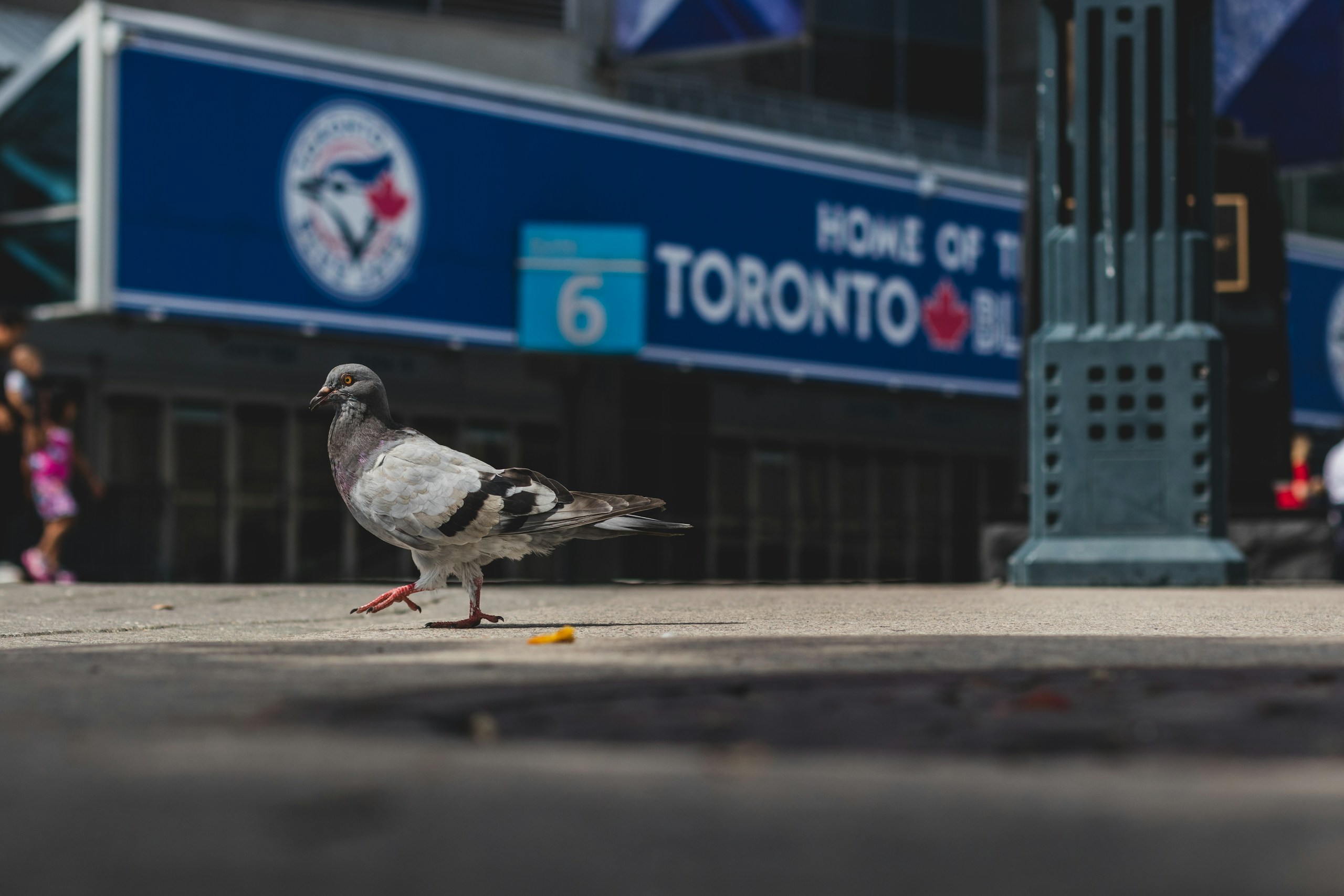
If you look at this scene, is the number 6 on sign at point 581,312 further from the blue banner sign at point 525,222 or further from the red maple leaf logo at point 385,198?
the red maple leaf logo at point 385,198

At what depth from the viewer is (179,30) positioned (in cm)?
1627

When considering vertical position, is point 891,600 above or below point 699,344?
below

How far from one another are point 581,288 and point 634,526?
1265cm

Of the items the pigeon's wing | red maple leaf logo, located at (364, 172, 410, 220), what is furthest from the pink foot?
red maple leaf logo, located at (364, 172, 410, 220)

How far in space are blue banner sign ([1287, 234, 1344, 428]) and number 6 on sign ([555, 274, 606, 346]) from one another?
1093 cm

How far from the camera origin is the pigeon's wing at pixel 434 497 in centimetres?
640

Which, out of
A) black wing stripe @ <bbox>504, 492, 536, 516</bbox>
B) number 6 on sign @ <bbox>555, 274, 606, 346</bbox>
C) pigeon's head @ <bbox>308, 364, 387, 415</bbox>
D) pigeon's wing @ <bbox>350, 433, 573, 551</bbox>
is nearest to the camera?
pigeon's wing @ <bbox>350, 433, 573, 551</bbox>

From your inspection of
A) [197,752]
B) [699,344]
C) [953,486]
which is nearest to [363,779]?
[197,752]

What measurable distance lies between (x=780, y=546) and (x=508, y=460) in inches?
174

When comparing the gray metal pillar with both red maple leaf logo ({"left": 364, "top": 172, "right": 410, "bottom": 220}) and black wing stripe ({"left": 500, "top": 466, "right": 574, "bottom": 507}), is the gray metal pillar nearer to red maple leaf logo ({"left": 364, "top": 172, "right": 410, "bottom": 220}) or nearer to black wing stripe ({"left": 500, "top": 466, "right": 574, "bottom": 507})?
black wing stripe ({"left": 500, "top": 466, "right": 574, "bottom": 507})

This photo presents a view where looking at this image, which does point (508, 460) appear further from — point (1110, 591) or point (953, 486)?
point (1110, 591)

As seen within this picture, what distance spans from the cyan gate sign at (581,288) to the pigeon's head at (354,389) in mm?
12099

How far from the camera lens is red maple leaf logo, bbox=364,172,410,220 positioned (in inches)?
696

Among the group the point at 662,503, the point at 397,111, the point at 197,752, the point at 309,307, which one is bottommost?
the point at 197,752
